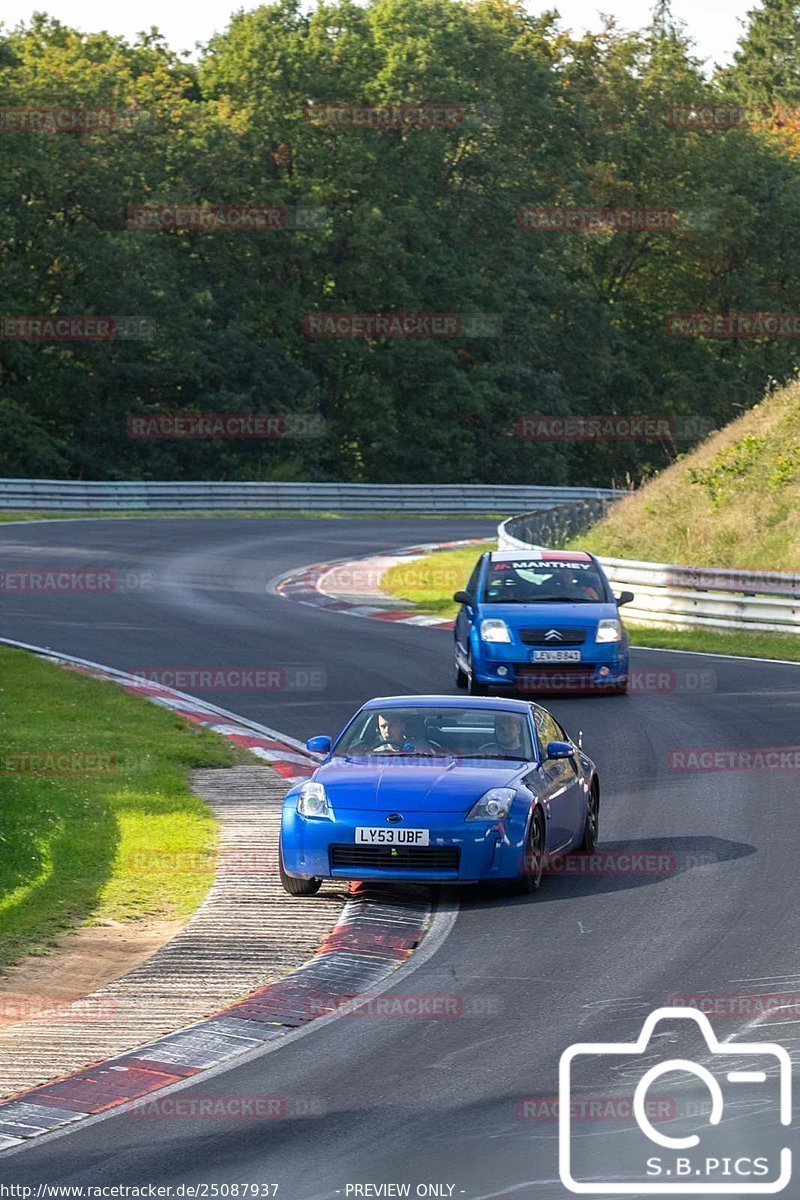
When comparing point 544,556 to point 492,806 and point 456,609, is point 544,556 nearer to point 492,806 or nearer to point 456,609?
point 456,609

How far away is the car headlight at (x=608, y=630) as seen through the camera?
2264 centimetres

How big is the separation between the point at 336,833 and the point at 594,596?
1182 cm

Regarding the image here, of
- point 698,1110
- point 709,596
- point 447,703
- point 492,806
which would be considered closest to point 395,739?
point 447,703

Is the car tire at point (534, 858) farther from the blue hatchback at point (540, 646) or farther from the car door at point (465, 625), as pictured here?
the car door at point (465, 625)

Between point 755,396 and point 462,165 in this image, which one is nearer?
point 462,165

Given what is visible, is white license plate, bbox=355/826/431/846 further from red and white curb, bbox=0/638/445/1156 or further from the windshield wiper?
the windshield wiper

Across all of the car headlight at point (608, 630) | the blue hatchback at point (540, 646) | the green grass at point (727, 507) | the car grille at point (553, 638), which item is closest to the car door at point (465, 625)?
the blue hatchback at point (540, 646)

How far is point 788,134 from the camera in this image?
92.3 metres

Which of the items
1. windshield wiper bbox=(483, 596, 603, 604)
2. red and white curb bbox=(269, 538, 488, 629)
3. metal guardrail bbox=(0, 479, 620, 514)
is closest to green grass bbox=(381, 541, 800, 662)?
red and white curb bbox=(269, 538, 488, 629)

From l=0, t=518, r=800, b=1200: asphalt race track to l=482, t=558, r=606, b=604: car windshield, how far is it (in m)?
1.32

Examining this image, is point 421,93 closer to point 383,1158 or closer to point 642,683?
point 642,683

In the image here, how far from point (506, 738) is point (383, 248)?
57.7 metres

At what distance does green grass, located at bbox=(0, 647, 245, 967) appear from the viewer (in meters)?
12.5

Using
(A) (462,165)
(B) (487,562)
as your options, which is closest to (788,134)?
(A) (462,165)
